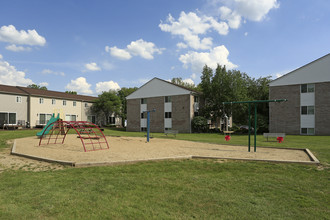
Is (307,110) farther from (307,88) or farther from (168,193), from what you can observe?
(168,193)

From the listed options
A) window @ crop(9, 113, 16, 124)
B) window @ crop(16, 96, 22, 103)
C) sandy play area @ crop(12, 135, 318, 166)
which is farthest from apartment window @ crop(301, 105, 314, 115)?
window @ crop(9, 113, 16, 124)

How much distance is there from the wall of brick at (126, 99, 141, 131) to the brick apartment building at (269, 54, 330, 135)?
24136 mm

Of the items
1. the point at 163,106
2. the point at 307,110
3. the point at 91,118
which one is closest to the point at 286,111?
the point at 307,110

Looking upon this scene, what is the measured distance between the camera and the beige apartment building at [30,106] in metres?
36.3

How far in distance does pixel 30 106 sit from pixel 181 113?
27.6 meters

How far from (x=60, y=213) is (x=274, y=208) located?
441 centimetres

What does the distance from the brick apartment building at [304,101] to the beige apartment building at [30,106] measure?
33.9m

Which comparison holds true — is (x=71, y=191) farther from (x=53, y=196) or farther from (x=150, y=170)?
(x=150, y=170)

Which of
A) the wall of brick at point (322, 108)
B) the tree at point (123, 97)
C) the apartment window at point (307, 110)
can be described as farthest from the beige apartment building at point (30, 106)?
the wall of brick at point (322, 108)

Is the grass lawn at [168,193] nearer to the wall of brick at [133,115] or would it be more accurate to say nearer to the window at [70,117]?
the wall of brick at [133,115]

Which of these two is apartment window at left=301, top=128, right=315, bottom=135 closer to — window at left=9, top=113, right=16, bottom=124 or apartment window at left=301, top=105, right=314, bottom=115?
apartment window at left=301, top=105, right=314, bottom=115

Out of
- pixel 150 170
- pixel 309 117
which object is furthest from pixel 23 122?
pixel 309 117

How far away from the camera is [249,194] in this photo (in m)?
5.27

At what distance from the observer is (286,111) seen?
31750mm
